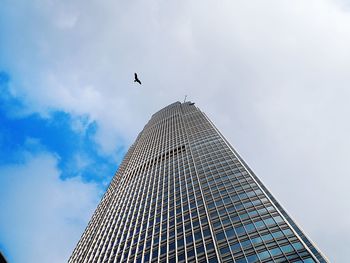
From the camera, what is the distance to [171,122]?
16238cm

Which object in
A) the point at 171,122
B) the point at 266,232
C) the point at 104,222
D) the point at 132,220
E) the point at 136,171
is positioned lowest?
the point at 266,232

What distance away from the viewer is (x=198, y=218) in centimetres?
5794

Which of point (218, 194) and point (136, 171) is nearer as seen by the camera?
point (218, 194)

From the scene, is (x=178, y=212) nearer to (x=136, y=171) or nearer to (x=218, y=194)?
(x=218, y=194)

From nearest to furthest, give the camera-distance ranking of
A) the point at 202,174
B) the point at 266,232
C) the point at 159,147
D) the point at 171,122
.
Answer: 1. the point at 266,232
2. the point at 202,174
3. the point at 159,147
4. the point at 171,122

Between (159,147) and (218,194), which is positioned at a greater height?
(159,147)

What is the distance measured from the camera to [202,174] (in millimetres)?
76438

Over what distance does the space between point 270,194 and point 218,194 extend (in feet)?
34.1

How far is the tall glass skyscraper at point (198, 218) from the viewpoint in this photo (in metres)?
44.6

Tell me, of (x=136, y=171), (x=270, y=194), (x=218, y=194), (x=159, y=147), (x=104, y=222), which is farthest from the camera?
(x=159, y=147)

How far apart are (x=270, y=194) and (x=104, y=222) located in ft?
151

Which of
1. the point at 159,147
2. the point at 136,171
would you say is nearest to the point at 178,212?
the point at 136,171

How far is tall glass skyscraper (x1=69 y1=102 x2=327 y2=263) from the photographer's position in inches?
1757

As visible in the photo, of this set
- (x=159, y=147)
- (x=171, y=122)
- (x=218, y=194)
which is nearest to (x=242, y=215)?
Result: (x=218, y=194)
